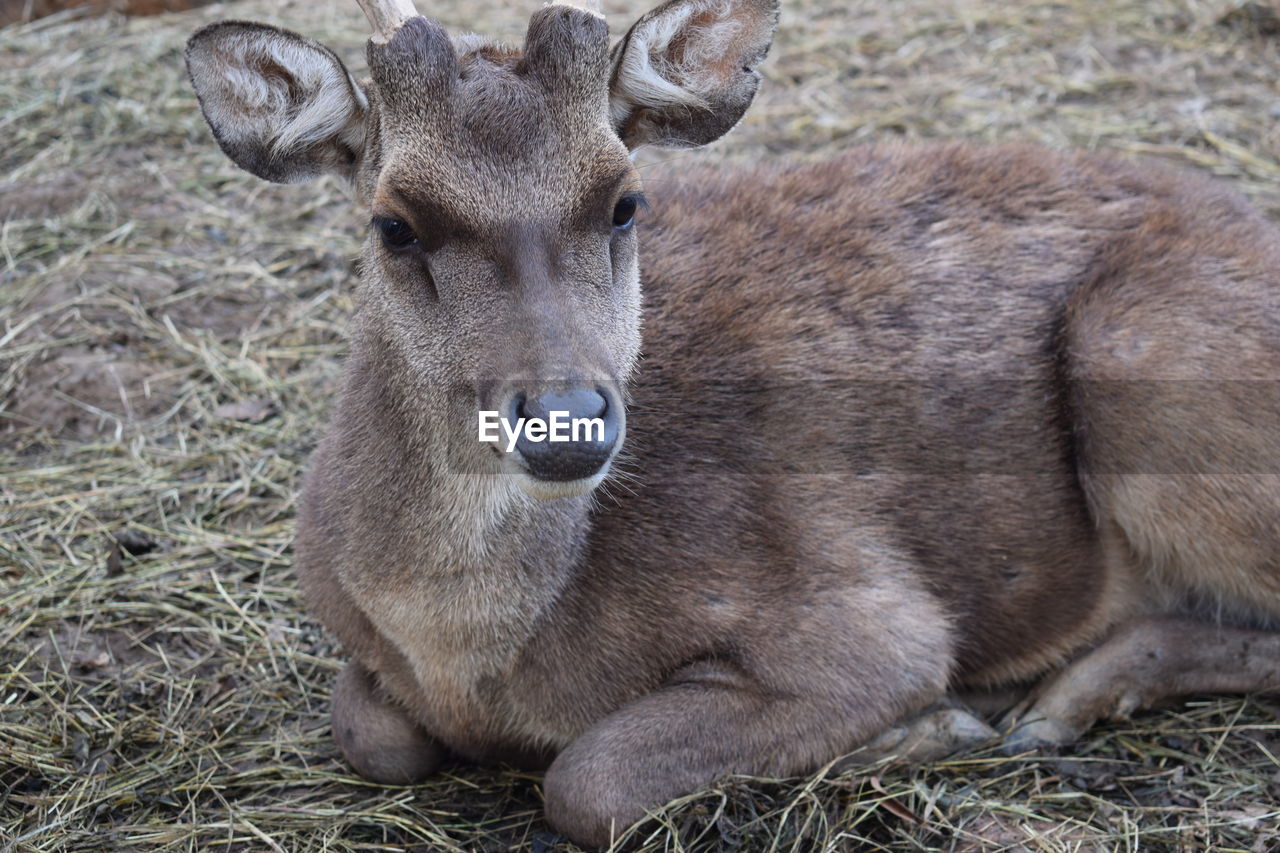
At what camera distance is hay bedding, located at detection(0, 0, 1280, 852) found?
14.7ft

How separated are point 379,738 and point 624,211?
1.95 meters

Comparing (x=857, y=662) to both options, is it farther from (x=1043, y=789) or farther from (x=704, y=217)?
(x=704, y=217)

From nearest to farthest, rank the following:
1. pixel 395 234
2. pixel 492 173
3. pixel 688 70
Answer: pixel 492 173 < pixel 395 234 < pixel 688 70

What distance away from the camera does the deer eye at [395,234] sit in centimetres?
390

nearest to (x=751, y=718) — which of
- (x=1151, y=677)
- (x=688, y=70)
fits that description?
(x=1151, y=677)

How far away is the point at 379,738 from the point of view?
462cm

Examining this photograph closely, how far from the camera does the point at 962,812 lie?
450 centimetres

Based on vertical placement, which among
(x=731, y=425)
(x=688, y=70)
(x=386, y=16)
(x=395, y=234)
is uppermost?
(x=386, y=16)

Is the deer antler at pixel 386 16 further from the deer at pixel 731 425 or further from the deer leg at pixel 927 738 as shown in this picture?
the deer leg at pixel 927 738

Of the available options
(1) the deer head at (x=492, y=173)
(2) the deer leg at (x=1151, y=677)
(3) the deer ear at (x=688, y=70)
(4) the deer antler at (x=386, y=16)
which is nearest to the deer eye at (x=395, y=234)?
(1) the deer head at (x=492, y=173)

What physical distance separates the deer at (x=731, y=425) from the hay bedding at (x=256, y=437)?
9.8 inches

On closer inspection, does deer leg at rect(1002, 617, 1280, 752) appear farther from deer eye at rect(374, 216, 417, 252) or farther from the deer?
deer eye at rect(374, 216, 417, 252)

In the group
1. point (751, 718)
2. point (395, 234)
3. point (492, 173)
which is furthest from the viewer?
point (751, 718)

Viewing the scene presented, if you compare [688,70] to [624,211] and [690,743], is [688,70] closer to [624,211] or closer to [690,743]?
[624,211]
